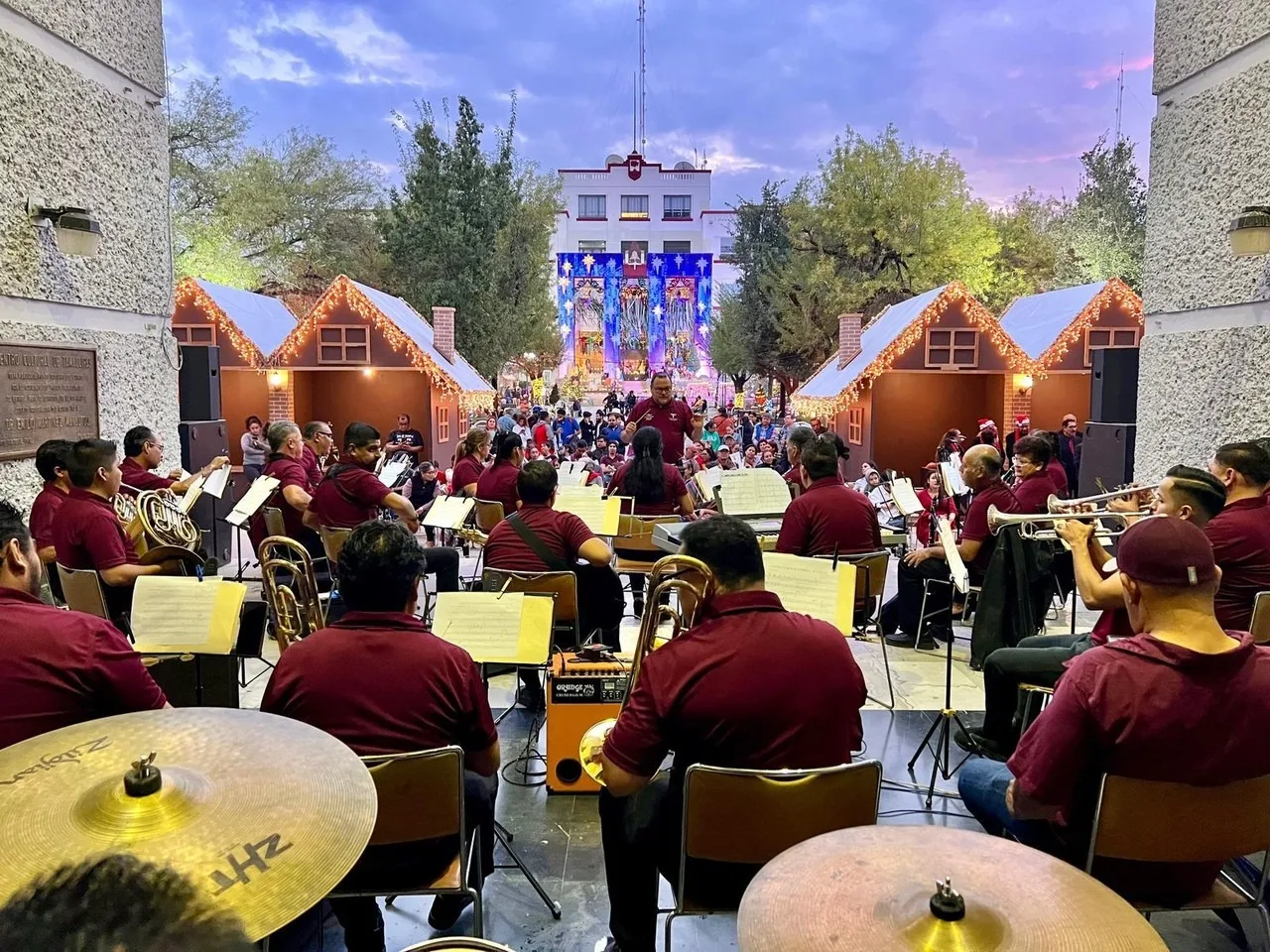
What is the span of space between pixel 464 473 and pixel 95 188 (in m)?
4.43

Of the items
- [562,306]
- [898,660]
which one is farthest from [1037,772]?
[562,306]

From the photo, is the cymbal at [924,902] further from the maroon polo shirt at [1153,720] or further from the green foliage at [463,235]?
the green foliage at [463,235]

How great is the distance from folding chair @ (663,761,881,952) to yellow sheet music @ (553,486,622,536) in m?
4.12

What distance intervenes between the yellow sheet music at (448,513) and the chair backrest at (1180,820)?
16.7ft

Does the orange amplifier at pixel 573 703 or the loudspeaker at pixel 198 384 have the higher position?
the loudspeaker at pixel 198 384

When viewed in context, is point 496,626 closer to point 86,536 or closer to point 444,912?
point 444,912

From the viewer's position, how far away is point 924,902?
1.66 metres

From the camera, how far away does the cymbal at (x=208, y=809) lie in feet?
5.47

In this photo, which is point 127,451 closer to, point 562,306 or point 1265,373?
point 1265,373

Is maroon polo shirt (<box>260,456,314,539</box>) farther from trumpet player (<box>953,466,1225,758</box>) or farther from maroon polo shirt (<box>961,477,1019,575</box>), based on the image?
trumpet player (<box>953,466,1225,758</box>)

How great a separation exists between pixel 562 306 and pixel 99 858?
47.7 metres

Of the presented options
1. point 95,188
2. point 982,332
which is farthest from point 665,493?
point 982,332

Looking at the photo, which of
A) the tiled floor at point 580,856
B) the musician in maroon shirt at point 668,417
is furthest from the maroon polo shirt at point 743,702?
the musician in maroon shirt at point 668,417

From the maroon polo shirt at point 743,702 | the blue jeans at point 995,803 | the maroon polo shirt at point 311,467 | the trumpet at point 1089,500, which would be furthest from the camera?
the maroon polo shirt at point 311,467
